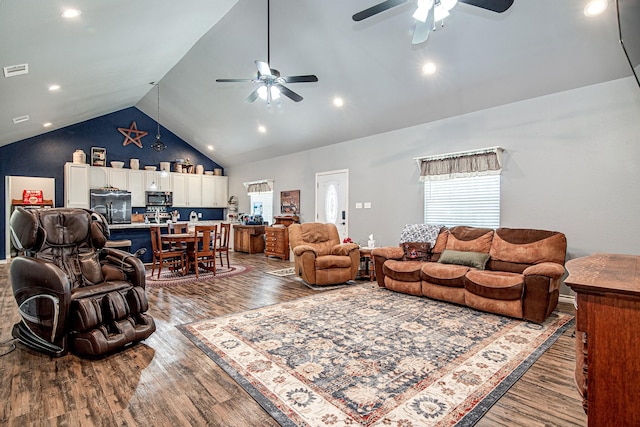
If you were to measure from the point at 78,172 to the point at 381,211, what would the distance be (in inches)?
283

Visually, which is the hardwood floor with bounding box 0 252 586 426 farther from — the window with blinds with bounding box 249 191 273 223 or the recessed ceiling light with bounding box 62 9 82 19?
the window with blinds with bounding box 249 191 273 223

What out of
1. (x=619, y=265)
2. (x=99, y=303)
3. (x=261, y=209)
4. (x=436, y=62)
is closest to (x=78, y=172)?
(x=261, y=209)

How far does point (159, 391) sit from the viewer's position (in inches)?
84.3

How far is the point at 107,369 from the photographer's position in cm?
245

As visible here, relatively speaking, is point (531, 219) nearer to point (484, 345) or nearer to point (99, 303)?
point (484, 345)

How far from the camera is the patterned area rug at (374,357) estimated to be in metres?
1.95

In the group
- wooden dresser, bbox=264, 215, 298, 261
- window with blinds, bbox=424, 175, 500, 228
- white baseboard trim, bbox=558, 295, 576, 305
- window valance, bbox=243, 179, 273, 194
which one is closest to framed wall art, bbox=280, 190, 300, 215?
wooden dresser, bbox=264, 215, 298, 261

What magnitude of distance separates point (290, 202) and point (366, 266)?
332 cm

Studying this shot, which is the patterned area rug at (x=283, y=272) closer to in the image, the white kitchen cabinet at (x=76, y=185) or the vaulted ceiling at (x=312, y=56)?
the vaulted ceiling at (x=312, y=56)

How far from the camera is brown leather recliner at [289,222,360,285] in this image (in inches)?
193

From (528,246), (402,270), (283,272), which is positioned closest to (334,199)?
(283,272)

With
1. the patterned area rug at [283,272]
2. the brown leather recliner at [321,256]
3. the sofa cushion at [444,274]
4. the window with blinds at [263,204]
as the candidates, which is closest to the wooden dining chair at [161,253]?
the patterned area rug at [283,272]

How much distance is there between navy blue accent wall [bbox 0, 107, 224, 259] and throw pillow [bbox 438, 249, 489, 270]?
798 cm

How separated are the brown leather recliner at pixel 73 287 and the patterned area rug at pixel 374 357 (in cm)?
65
